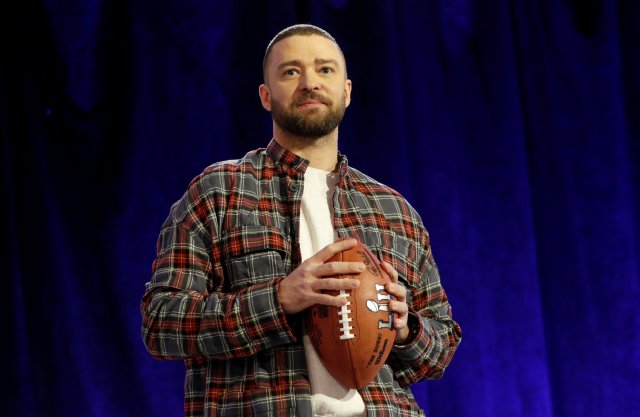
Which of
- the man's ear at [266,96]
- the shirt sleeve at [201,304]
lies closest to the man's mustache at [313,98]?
the man's ear at [266,96]

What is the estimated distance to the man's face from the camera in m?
1.81

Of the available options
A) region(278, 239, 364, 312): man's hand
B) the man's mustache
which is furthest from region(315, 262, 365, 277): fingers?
the man's mustache

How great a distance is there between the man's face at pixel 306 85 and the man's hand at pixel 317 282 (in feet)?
1.34

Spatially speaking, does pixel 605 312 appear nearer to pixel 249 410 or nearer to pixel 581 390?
pixel 581 390

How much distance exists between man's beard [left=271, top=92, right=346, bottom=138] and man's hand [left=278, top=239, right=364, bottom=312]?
1.29 feet

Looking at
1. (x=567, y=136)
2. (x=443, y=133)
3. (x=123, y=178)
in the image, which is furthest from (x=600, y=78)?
(x=123, y=178)

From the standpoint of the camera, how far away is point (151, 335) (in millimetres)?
1585

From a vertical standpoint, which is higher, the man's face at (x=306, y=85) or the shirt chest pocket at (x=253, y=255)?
the man's face at (x=306, y=85)

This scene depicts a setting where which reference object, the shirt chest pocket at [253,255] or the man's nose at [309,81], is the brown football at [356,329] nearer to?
the shirt chest pocket at [253,255]

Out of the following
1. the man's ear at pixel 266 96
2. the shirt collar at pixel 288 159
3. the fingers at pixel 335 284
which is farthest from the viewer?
the man's ear at pixel 266 96

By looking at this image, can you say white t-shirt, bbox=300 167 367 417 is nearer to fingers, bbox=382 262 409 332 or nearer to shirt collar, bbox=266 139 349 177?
shirt collar, bbox=266 139 349 177

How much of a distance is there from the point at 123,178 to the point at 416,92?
115cm

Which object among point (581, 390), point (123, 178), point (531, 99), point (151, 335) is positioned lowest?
point (581, 390)

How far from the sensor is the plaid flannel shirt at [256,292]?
5.00 feet
